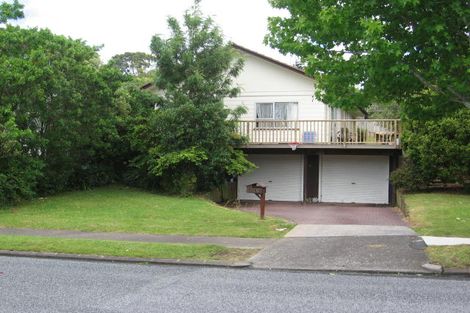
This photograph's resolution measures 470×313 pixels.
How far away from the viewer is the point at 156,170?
2270 cm

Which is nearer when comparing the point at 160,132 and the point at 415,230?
the point at 415,230

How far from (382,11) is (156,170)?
14.9 m

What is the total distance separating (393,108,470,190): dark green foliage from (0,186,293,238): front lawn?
8227 millimetres

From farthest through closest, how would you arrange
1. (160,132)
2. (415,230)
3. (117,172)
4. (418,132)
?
(117,172)
(160,132)
(418,132)
(415,230)

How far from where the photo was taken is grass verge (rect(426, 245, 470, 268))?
9.16 meters

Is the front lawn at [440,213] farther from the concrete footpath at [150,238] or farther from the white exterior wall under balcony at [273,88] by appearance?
the white exterior wall under balcony at [273,88]

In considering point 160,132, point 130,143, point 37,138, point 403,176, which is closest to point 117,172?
point 130,143

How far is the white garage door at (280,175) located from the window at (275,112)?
1864mm

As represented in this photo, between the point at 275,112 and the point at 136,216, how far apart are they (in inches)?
489

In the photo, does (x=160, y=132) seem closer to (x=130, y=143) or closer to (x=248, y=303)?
(x=130, y=143)

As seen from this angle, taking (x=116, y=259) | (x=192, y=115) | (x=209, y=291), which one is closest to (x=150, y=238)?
(x=116, y=259)

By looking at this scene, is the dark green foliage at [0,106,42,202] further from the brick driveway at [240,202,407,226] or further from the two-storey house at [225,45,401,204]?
the two-storey house at [225,45,401,204]

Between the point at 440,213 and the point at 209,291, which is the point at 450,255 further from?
the point at 440,213

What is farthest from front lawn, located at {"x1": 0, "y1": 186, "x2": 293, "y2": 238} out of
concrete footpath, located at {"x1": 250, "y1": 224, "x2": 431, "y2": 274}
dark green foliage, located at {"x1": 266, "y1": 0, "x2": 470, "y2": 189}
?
dark green foliage, located at {"x1": 266, "y1": 0, "x2": 470, "y2": 189}
